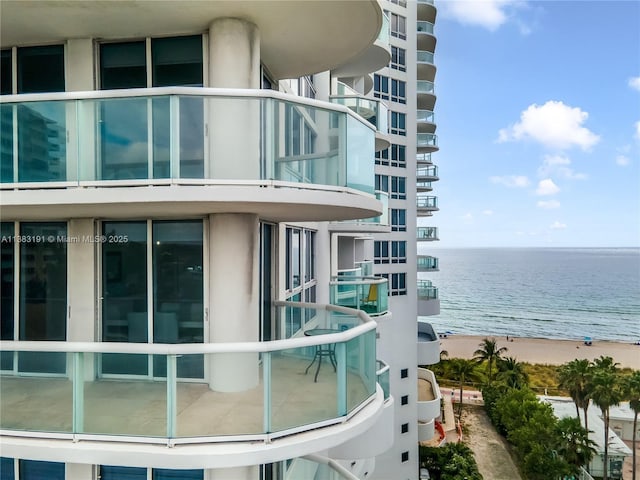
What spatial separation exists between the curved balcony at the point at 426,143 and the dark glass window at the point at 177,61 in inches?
1319

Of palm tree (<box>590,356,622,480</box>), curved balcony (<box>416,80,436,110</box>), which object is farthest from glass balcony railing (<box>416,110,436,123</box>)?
palm tree (<box>590,356,622,480</box>)

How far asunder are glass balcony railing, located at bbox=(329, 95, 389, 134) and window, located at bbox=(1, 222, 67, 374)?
37.7 feet

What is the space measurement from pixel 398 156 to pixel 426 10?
15828 mm

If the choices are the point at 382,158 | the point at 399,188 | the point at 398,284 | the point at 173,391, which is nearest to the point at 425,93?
the point at 399,188

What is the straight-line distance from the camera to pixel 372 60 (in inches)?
704

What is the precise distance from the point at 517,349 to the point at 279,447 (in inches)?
3169

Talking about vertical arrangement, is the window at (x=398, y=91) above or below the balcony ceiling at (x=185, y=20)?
above

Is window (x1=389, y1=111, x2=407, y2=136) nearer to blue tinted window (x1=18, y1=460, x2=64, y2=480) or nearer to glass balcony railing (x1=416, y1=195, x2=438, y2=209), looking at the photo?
glass balcony railing (x1=416, y1=195, x2=438, y2=209)

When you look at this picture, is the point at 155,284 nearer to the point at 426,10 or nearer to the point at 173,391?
the point at 173,391

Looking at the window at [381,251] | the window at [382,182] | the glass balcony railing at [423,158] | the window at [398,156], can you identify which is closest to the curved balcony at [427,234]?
the glass balcony railing at [423,158]

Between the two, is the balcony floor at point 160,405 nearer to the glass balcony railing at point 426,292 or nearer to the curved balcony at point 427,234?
the glass balcony railing at point 426,292

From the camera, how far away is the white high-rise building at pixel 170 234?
514 cm

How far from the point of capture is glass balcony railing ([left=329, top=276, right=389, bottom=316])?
49.8 feet

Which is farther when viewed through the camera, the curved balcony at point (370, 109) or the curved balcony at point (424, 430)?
the curved balcony at point (424, 430)
